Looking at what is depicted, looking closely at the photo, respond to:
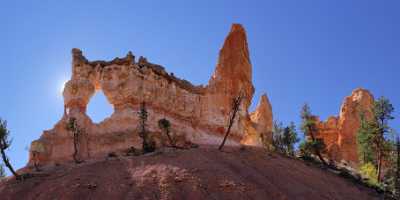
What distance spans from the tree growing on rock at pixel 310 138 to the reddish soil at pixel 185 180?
439 inches

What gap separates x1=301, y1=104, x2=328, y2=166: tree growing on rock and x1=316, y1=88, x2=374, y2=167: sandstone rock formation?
63.4 ft

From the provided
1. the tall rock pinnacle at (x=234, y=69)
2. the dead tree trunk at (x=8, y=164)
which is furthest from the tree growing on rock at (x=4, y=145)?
the tall rock pinnacle at (x=234, y=69)

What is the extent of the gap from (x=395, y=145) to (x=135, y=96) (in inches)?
990

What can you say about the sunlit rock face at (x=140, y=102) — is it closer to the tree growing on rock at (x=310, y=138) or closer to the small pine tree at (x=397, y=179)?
the tree growing on rock at (x=310, y=138)

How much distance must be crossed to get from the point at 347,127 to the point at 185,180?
52.8 m

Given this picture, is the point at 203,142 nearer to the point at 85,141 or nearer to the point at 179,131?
the point at 179,131

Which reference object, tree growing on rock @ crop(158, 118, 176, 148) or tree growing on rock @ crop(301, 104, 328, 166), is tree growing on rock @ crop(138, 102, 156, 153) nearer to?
tree growing on rock @ crop(158, 118, 176, 148)

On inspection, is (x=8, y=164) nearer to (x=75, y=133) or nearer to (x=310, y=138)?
(x=75, y=133)

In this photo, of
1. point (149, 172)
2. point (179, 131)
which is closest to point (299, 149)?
point (179, 131)

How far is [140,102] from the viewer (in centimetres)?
5216

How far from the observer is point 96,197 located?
31.3 meters

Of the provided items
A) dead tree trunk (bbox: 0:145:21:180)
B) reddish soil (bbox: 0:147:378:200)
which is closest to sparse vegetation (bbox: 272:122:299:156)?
reddish soil (bbox: 0:147:378:200)

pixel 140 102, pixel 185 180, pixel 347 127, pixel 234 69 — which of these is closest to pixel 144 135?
pixel 140 102

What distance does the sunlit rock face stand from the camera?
4834 centimetres
